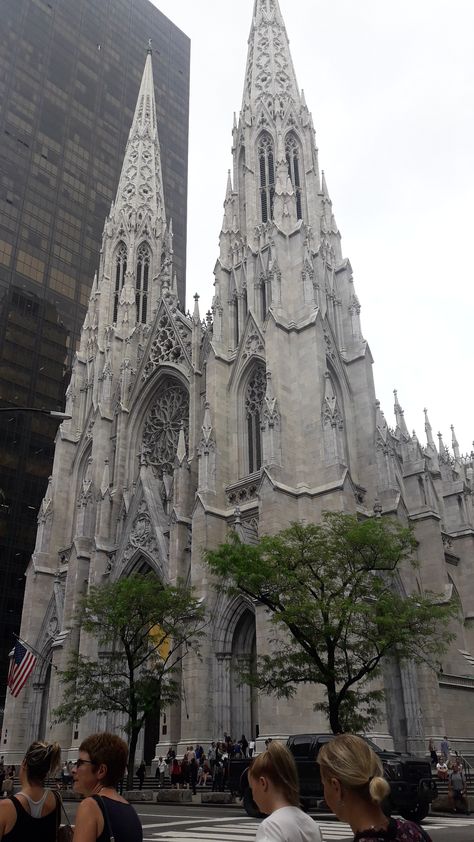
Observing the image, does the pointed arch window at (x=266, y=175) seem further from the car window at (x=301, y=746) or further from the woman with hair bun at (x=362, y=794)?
the woman with hair bun at (x=362, y=794)

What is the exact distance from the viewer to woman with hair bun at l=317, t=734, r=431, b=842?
2.86 metres

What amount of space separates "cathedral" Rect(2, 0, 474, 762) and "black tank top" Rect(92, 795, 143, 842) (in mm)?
23445

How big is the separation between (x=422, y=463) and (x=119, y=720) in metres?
19.7

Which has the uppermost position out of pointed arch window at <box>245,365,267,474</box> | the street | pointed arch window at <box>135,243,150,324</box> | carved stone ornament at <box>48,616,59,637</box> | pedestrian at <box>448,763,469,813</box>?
pointed arch window at <box>135,243,150,324</box>

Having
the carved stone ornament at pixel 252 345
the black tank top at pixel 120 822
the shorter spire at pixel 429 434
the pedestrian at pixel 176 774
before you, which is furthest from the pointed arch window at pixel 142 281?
the black tank top at pixel 120 822

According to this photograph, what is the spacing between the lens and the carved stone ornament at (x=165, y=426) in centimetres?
4016

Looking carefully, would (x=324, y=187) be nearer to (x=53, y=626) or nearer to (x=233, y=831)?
(x=53, y=626)

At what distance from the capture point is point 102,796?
369 centimetres

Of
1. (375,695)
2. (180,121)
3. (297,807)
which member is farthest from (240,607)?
(180,121)

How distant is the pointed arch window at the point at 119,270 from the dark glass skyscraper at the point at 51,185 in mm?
10170

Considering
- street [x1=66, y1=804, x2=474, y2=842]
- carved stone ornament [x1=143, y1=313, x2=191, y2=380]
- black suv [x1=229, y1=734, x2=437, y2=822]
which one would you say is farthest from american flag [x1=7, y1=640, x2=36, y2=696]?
carved stone ornament [x1=143, y1=313, x2=191, y2=380]

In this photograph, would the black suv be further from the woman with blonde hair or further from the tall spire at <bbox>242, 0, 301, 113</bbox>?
the tall spire at <bbox>242, 0, 301, 113</bbox>

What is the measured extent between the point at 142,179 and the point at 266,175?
1606 cm

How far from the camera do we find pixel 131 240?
51.3 m
